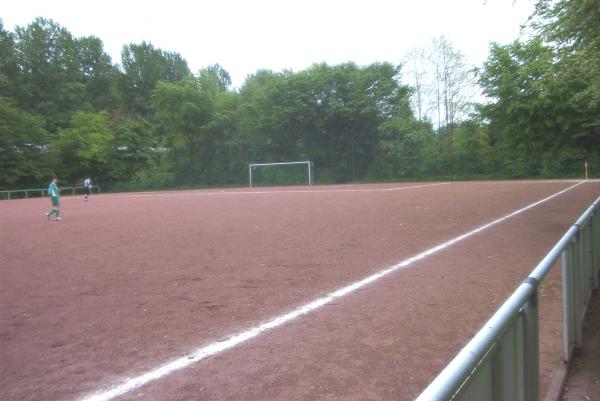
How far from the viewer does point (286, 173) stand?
4988cm

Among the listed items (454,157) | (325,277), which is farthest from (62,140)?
(325,277)

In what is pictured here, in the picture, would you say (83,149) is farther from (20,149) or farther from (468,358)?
(468,358)

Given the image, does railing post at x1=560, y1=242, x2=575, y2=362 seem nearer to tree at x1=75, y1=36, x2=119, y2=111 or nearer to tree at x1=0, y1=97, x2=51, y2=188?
tree at x1=0, y1=97, x2=51, y2=188

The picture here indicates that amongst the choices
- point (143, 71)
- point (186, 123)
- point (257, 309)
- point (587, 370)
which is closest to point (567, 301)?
point (587, 370)

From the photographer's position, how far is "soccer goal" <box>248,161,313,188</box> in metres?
49.5

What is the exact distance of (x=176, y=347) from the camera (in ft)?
13.9

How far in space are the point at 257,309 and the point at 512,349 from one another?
3.55 meters

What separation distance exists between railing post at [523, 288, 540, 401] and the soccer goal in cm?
4614

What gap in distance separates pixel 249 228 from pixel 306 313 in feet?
25.9

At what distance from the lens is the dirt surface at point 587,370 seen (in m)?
3.24

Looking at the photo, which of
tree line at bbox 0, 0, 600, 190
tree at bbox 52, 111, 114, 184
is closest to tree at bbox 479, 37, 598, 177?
tree line at bbox 0, 0, 600, 190

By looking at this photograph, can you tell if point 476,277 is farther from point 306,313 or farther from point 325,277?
point 306,313

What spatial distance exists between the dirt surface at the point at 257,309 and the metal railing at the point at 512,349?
615 mm

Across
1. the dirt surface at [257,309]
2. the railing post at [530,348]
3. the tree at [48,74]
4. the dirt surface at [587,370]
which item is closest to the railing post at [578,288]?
the dirt surface at [587,370]
